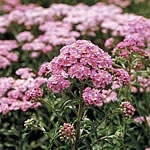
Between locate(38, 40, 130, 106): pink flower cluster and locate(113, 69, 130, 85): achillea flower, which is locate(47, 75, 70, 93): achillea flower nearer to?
locate(38, 40, 130, 106): pink flower cluster

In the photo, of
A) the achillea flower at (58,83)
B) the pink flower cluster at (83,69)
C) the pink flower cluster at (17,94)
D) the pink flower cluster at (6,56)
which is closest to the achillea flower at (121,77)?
the pink flower cluster at (83,69)

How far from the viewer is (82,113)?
10.6 ft

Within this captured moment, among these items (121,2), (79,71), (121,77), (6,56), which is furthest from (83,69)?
(121,2)

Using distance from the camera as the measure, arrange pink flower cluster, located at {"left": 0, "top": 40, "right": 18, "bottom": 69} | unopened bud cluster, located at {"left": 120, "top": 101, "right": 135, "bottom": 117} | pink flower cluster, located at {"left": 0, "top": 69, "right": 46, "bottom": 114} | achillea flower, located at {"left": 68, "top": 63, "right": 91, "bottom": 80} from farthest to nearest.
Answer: pink flower cluster, located at {"left": 0, "top": 40, "right": 18, "bottom": 69}, pink flower cluster, located at {"left": 0, "top": 69, "right": 46, "bottom": 114}, unopened bud cluster, located at {"left": 120, "top": 101, "right": 135, "bottom": 117}, achillea flower, located at {"left": 68, "top": 63, "right": 91, "bottom": 80}

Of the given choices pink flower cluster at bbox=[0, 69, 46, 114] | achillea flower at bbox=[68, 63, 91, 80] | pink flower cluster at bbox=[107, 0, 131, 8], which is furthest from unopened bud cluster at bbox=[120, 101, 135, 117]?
pink flower cluster at bbox=[107, 0, 131, 8]

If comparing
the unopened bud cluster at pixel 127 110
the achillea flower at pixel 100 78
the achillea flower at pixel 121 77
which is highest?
the achillea flower at pixel 100 78

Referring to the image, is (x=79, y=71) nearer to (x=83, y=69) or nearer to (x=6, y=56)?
(x=83, y=69)

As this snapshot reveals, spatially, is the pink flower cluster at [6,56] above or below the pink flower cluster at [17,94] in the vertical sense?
below

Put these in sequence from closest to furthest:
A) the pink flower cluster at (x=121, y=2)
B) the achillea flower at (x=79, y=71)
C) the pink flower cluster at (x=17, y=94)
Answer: the achillea flower at (x=79, y=71) → the pink flower cluster at (x=17, y=94) → the pink flower cluster at (x=121, y=2)

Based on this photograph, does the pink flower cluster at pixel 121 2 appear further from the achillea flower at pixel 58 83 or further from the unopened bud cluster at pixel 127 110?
the achillea flower at pixel 58 83

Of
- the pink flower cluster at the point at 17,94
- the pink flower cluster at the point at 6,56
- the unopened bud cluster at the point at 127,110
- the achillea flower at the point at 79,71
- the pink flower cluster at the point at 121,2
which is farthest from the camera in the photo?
the pink flower cluster at the point at 121,2

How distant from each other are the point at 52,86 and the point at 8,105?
1117 millimetres

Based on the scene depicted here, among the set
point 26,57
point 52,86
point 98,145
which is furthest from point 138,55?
point 26,57

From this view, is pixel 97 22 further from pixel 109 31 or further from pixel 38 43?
pixel 38 43
